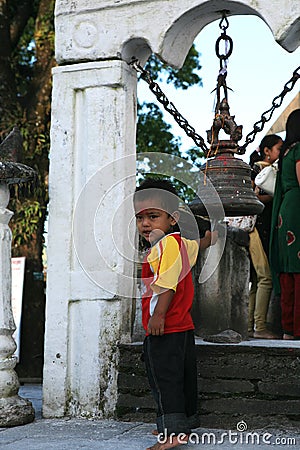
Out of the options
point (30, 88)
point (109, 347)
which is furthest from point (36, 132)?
point (109, 347)

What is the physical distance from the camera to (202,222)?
17.8 ft

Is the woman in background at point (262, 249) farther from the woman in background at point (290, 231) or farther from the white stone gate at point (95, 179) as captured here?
the white stone gate at point (95, 179)

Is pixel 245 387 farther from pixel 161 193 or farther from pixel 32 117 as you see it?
pixel 32 117

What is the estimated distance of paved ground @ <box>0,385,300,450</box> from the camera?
4043 millimetres

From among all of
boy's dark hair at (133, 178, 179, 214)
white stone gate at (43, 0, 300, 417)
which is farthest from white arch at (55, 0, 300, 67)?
boy's dark hair at (133, 178, 179, 214)

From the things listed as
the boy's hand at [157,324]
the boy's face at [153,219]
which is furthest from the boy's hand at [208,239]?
the boy's hand at [157,324]

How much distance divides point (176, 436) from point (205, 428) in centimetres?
63

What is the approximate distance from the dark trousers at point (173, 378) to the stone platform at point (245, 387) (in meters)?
0.40

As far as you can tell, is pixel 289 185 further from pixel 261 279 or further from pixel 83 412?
pixel 83 412

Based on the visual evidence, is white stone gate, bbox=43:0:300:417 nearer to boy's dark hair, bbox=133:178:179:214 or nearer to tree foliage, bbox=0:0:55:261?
boy's dark hair, bbox=133:178:179:214

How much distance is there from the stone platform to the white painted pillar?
0.32 meters

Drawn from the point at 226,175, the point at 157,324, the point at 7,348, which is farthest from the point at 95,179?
the point at 157,324

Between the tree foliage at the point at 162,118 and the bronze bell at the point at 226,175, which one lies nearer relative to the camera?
the bronze bell at the point at 226,175

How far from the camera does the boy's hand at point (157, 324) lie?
3969 mm
